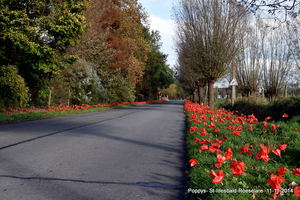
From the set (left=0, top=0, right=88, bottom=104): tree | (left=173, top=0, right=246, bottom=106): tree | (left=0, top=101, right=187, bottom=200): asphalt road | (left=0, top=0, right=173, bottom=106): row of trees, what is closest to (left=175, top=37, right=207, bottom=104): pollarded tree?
(left=173, top=0, right=246, bottom=106): tree

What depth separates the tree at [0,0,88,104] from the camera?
10508mm

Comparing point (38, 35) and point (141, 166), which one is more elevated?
point (38, 35)

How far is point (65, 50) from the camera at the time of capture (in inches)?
504

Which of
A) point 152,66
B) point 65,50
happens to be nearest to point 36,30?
point 65,50

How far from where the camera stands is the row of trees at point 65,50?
10.9m

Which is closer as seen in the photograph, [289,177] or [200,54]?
[289,177]

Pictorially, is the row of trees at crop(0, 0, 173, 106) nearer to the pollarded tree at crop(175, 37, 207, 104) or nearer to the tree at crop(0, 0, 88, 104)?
the tree at crop(0, 0, 88, 104)

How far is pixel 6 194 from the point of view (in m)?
2.97

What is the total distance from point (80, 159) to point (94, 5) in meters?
17.8

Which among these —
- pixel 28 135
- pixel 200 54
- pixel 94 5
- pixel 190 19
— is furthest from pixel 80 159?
pixel 94 5

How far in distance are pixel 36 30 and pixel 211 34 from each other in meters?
10.8

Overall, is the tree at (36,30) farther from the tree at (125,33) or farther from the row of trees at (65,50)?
the tree at (125,33)

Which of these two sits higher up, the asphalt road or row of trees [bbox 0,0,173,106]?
row of trees [bbox 0,0,173,106]

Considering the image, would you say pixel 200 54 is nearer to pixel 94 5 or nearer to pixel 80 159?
pixel 94 5
